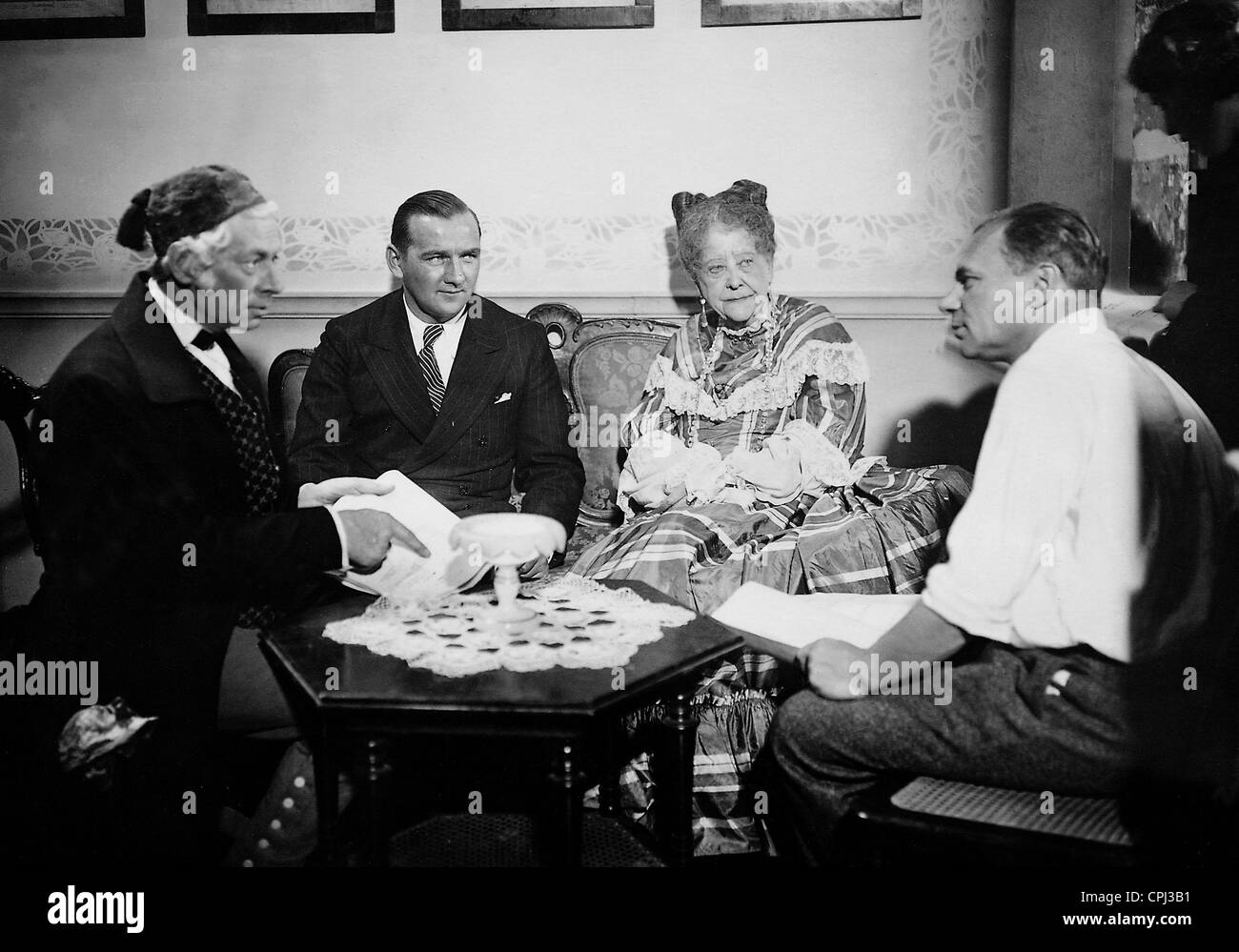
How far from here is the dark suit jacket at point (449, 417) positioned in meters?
2.61

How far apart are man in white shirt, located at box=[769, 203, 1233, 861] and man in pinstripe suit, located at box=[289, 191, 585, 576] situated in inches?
47.1

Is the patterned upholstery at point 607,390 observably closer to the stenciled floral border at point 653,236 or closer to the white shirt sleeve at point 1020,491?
→ the stenciled floral border at point 653,236

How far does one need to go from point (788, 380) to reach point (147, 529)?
5.85 ft

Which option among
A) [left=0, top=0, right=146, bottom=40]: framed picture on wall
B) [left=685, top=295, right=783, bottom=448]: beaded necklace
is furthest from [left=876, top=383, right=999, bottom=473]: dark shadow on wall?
[left=0, top=0, right=146, bottom=40]: framed picture on wall

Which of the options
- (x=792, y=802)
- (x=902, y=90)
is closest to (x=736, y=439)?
(x=902, y=90)

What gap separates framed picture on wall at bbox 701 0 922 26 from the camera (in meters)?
2.83

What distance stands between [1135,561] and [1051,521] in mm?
139

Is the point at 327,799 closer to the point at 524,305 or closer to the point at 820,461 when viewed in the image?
the point at 820,461

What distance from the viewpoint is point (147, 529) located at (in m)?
1.77

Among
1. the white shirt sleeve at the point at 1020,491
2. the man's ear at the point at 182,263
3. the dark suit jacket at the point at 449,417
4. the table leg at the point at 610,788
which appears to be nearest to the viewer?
the white shirt sleeve at the point at 1020,491

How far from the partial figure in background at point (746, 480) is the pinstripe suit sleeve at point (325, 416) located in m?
0.73

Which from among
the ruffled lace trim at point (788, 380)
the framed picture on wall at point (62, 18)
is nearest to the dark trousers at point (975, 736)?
the ruffled lace trim at point (788, 380)

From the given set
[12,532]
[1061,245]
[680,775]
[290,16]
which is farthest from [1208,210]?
[12,532]

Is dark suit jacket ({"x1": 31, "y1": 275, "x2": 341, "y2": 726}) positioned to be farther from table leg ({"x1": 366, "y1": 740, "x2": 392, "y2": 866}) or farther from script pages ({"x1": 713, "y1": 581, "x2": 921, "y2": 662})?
script pages ({"x1": 713, "y1": 581, "x2": 921, "y2": 662})
